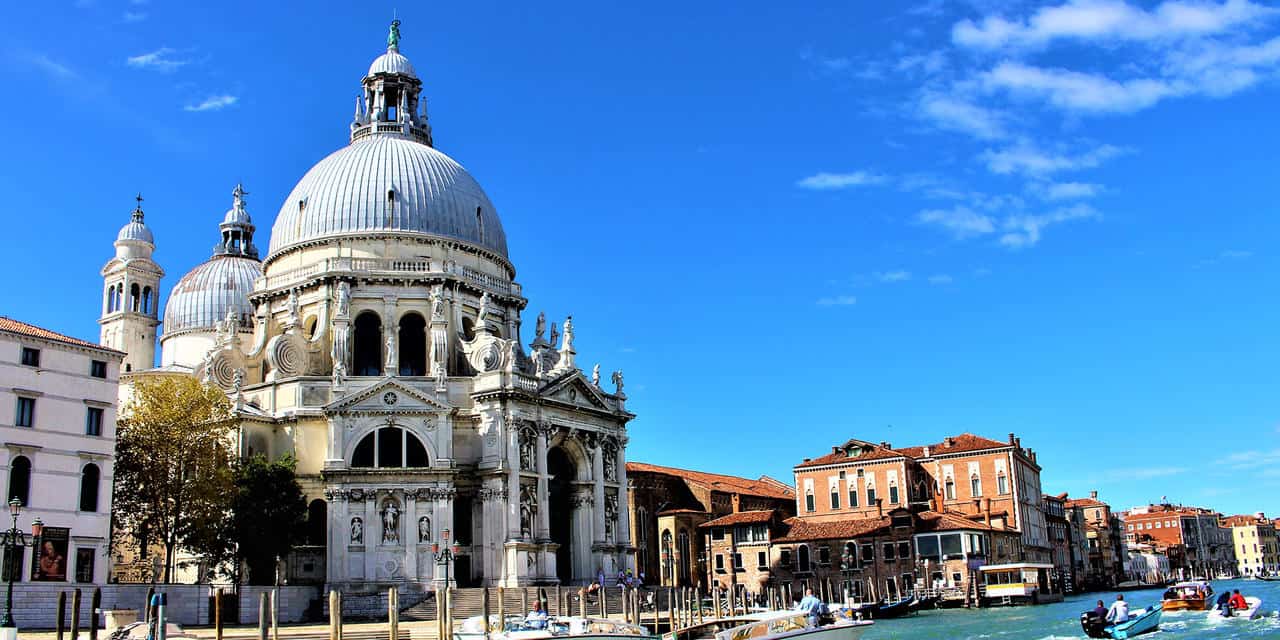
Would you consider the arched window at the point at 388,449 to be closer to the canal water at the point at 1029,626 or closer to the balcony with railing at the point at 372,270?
the balcony with railing at the point at 372,270

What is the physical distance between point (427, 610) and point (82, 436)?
1233 cm

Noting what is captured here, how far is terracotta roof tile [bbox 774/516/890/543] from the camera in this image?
5770 cm

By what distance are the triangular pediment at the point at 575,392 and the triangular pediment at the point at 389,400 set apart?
15.5 feet

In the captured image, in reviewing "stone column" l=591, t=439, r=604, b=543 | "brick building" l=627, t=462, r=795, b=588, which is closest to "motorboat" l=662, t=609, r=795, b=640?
"stone column" l=591, t=439, r=604, b=543

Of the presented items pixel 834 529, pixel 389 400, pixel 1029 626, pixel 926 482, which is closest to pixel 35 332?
pixel 389 400

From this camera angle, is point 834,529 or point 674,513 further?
point 674,513

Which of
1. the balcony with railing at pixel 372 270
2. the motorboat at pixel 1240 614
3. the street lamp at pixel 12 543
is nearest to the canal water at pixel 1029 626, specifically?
the motorboat at pixel 1240 614

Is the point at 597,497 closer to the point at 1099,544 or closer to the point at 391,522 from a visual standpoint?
the point at 391,522

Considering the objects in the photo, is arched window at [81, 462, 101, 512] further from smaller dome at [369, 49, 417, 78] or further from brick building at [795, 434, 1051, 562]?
brick building at [795, 434, 1051, 562]

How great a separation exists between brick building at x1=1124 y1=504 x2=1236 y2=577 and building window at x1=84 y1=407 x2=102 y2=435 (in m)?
107

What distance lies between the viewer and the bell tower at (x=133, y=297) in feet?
193

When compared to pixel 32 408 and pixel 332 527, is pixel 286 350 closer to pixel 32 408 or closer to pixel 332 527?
pixel 332 527

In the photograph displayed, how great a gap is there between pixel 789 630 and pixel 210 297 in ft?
132

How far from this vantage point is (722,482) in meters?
68.2
